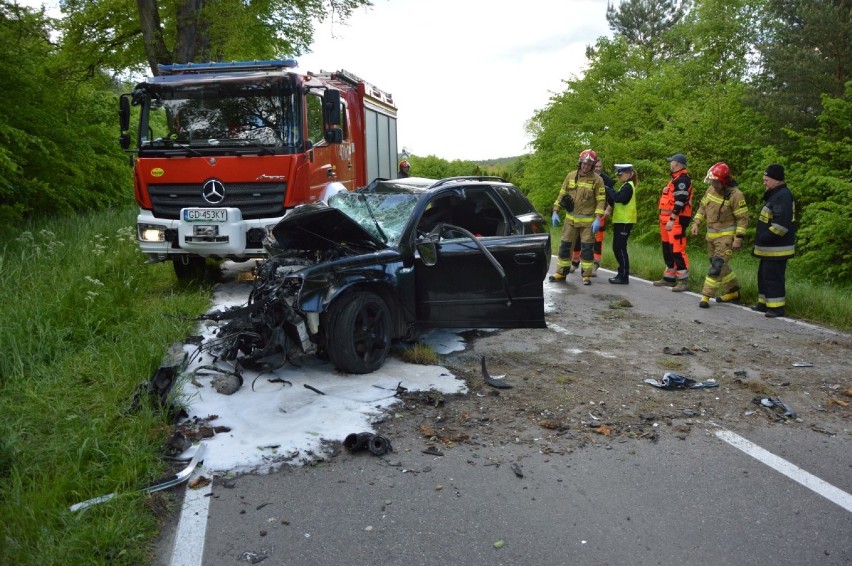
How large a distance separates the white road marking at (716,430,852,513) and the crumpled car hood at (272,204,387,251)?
3101 millimetres

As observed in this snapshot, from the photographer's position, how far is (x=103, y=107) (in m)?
16.6

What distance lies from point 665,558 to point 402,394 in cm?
247

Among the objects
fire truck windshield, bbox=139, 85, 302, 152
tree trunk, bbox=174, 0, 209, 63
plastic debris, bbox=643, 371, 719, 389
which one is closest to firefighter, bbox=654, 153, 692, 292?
plastic debris, bbox=643, 371, 719, 389

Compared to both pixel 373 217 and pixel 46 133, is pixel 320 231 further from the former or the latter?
pixel 46 133

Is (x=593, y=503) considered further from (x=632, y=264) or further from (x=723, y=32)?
(x=723, y=32)

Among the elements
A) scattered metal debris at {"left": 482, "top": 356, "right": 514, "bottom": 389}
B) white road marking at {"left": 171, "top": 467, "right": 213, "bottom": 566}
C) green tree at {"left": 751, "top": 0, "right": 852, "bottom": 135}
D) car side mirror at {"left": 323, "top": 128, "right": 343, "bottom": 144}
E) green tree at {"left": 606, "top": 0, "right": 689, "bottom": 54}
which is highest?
green tree at {"left": 606, "top": 0, "right": 689, "bottom": 54}

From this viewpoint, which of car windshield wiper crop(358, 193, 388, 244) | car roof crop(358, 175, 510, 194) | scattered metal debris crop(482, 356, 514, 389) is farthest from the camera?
car roof crop(358, 175, 510, 194)

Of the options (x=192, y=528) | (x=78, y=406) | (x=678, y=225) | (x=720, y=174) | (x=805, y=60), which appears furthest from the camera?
(x=805, y=60)

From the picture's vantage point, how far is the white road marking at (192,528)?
3076 mm

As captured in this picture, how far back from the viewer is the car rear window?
749cm

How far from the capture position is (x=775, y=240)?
→ 27.3 ft

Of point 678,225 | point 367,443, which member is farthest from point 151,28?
point 367,443

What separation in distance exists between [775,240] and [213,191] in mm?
6930

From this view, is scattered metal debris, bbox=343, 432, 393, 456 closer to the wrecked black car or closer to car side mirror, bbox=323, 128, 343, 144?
the wrecked black car
